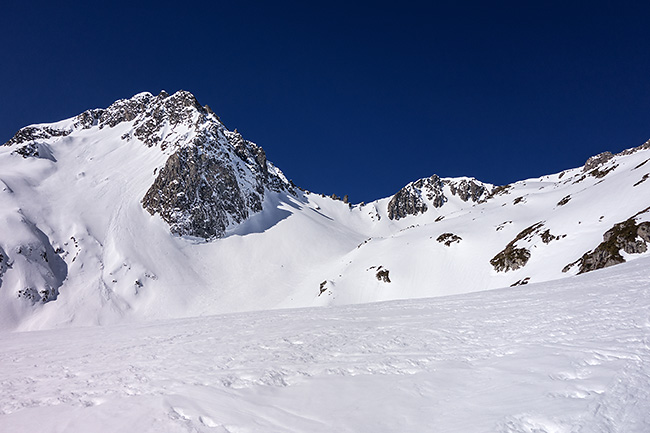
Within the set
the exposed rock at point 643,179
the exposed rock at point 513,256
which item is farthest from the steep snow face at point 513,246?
the exposed rock at point 513,256

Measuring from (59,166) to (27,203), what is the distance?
23231mm

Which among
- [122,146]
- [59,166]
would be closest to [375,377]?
[59,166]

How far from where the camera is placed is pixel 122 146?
327 ft

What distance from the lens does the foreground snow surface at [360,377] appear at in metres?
4.64

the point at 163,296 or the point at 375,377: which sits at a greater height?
the point at 163,296

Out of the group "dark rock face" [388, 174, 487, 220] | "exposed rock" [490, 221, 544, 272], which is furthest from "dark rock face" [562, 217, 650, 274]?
"dark rock face" [388, 174, 487, 220]

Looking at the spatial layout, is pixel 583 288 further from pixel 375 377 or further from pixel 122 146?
pixel 122 146

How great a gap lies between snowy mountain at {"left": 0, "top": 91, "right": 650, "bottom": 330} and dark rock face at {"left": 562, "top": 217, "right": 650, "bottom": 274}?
0.14 m

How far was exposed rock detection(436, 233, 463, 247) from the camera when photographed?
54819 millimetres

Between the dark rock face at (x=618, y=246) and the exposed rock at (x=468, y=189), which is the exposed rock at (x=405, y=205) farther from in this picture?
the dark rock face at (x=618, y=246)

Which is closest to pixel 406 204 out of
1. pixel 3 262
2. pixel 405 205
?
pixel 405 205

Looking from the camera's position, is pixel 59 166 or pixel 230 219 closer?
pixel 59 166

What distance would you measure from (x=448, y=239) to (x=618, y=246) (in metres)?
27.2

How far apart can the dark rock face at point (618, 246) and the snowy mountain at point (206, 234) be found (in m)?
0.14
